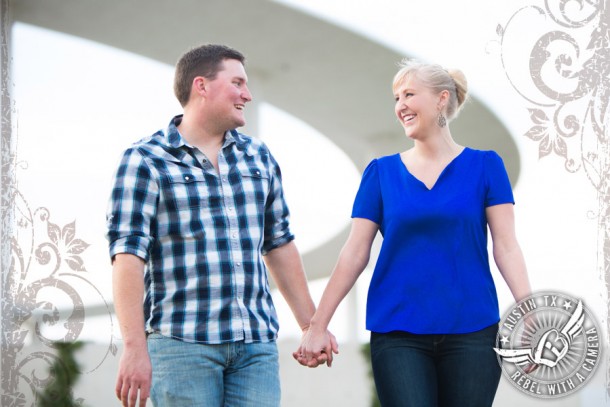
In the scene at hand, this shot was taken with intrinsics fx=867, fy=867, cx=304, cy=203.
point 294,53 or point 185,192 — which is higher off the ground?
point 294,53

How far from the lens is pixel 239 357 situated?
216 centimetres

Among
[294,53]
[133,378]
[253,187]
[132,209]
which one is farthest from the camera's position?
[294,53]

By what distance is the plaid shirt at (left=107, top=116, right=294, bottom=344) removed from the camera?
213cm

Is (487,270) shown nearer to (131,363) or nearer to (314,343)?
(314,343)

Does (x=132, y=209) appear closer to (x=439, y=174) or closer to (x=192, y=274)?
(x=192, y=274)

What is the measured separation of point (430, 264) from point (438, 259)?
24mm

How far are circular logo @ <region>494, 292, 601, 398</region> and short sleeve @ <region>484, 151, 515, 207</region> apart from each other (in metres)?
0.27

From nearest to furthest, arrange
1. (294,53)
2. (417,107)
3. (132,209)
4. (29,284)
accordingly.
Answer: (132,209) < (417,107) < (29,284) < (294,53)

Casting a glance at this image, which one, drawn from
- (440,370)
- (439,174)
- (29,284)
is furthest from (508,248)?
(29,284)

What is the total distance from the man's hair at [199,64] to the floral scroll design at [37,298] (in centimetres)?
263

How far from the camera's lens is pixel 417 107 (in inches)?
94.6

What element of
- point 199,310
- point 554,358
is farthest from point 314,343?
point 554,358

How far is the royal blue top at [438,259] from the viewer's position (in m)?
2.21

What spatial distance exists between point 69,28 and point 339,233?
6.62ft
